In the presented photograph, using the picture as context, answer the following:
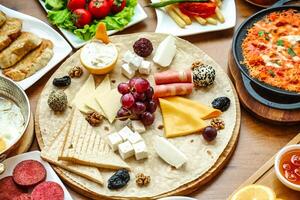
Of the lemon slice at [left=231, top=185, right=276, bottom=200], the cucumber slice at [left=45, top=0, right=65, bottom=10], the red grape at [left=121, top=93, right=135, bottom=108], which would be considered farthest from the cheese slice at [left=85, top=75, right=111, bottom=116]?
the lemon slice at [left=231, top=185, right=276, bottom=200]

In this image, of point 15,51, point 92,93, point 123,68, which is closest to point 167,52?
point 123,68

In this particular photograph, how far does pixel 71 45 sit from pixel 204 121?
68cm

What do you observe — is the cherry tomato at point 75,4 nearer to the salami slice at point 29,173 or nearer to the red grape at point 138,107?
the red grape at point 138,107

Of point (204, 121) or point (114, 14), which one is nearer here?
point (204, 121)

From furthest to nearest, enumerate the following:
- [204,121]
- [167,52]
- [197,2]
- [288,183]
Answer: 1. [197,2]
2. [167,52]
3. [204,121]
4. [288,183]

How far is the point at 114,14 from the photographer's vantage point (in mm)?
2666

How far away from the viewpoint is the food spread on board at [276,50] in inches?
92.0

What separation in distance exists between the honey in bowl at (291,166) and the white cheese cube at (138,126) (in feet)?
1.63

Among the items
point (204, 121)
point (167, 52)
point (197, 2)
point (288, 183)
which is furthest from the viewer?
point (197, 2)

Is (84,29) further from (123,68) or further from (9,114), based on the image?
(9,114)

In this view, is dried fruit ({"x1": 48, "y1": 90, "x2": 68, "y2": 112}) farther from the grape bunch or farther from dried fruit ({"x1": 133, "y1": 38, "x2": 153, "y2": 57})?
dried fruit ({"x1": 133, "y1": 38, "x2": 153, "y2": 57})

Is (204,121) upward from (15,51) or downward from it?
downward

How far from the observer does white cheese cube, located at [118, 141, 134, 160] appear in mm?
2158

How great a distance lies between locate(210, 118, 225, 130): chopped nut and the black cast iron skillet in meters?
0.19
